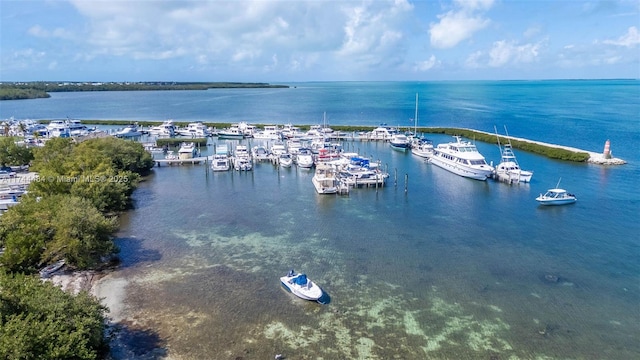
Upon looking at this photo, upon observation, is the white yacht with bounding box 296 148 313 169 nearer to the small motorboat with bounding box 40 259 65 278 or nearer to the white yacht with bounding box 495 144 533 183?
the white yacht with bounding box 495 144 533 183

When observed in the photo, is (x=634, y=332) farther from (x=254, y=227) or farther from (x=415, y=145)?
(x=415, y=145)

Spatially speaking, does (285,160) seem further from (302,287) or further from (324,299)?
(324,299)

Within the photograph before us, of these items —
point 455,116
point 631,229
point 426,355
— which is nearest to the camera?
point 426,355

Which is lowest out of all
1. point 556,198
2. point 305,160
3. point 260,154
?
point 556,198

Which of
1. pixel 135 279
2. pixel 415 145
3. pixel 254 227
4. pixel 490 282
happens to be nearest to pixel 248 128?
pixel 415 145

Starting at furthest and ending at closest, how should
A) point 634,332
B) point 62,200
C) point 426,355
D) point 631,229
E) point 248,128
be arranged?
point 248,128, point 631,229, point 62,200, point 634,332, point 426,355

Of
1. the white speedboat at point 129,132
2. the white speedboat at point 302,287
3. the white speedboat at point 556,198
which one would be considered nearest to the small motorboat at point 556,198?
the white speedboat at point 556,198

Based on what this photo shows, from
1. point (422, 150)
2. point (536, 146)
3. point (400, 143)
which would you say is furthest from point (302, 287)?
point (536, 146)

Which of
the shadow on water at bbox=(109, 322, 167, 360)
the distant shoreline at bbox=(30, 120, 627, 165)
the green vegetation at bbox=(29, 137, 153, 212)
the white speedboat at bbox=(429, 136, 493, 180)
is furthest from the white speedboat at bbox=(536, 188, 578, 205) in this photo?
the green vegetation at bbox=(29, 137, 153, 212)
